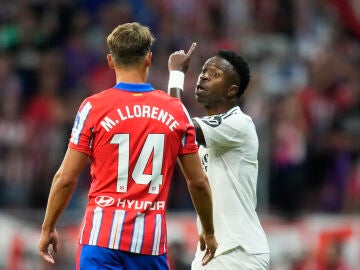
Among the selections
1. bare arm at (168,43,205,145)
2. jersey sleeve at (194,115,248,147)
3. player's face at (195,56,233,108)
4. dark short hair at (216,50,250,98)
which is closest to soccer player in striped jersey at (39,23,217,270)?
jersey sleeve at (194,115,248,147)

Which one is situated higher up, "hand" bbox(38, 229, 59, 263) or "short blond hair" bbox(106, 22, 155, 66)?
"short blond hair" bbox(106, 22, 155, 66)

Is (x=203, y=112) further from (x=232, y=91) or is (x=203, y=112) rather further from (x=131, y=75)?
(x=131, y=75)

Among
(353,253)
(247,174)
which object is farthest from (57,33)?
(247,174)

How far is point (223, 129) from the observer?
6.63 meters

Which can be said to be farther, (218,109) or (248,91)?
(248,91)

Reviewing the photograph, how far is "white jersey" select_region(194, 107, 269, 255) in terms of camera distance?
6645 millimetres

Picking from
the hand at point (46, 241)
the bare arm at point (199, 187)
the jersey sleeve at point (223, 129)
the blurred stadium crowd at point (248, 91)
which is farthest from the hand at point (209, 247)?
the blurred stadium crowd at point (248, 91)

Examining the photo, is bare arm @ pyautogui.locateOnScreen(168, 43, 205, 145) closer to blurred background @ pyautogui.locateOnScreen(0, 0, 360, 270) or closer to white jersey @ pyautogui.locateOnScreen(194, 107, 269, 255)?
white jersey @ pyautogui.locateOnScreen(194, 107, 269, 255)

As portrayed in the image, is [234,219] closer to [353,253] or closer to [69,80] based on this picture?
[353,253]

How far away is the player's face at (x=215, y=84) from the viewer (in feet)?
22.4

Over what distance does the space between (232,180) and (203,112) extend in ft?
19.3

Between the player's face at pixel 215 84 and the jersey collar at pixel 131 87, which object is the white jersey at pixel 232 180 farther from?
the jersey collar at pixel 131 87

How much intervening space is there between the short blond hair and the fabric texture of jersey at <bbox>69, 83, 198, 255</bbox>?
0.58 ft

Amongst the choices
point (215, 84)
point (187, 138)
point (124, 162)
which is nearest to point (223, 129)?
point (215, 84)
